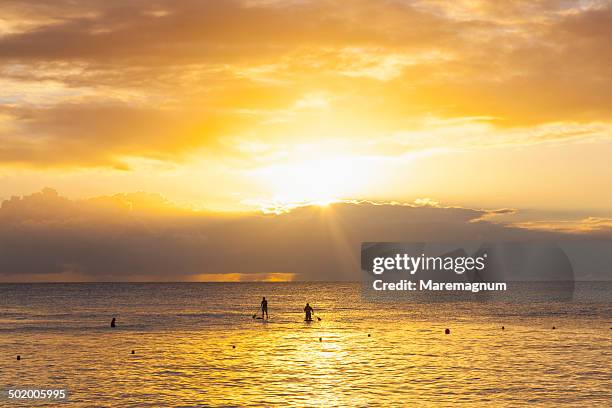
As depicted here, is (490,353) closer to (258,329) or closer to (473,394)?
(473,394)

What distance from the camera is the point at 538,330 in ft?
234

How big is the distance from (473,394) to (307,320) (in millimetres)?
50898

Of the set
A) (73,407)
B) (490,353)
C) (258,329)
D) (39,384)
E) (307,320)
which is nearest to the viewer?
(73,407)

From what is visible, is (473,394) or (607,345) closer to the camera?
(473,394)

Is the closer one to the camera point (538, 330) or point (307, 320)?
point (538, 330)

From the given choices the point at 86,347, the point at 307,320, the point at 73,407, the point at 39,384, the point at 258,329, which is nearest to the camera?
the point at 73,407

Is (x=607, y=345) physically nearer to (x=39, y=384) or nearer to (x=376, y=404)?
(x=376, y=404)

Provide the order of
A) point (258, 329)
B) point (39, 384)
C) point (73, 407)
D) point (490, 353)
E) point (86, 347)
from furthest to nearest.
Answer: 1. point (258, 329)
2. point (86, 347)
3. point (490, 353)
4. point (39, 384)
5. point (73, 407)

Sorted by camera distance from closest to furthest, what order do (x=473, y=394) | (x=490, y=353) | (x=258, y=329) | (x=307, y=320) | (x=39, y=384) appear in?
(x=473, y=394)
(x=39, y=384)
(x=490, y=353)
(x=258, y=329)
(x=307, y=320)

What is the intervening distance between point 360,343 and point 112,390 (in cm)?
2576

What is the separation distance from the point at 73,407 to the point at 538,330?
2113 inches

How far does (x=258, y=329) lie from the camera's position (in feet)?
231

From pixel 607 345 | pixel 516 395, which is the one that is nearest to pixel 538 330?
pixel 607 345

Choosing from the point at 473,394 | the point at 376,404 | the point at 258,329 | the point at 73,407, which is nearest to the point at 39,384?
the point at 73,407
